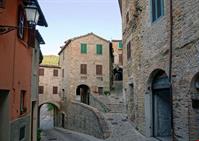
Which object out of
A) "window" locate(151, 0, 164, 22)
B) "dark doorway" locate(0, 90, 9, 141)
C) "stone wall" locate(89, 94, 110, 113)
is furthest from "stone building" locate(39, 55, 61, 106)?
"dark doorway" locate(0, 90, 9, 141)

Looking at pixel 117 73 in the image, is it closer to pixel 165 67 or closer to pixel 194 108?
pixel 165 67

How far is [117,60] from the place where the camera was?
1858 inches

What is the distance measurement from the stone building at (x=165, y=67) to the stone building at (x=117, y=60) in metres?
27.0

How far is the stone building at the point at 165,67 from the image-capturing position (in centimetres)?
844

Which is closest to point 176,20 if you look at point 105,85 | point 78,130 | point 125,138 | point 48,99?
point 125,138

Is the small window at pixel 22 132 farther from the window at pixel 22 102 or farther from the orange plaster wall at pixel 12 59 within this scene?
the orange plaster wall at pixel 12 59

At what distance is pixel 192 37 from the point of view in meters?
8.29

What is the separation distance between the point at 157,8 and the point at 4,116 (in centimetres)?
804

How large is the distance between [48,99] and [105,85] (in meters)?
9.96

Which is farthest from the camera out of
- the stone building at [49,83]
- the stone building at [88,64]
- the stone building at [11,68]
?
the stone building at [49,83]

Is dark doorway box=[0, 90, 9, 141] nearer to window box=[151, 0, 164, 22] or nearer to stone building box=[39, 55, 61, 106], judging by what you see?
window box=[151, 0, 164, 22]

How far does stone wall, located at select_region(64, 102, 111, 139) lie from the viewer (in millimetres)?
17278

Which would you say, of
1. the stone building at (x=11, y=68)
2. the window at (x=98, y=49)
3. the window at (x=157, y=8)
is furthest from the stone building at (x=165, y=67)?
the window at (x=98, y=49)

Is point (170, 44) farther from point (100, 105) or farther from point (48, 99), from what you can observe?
point (48, 99)
